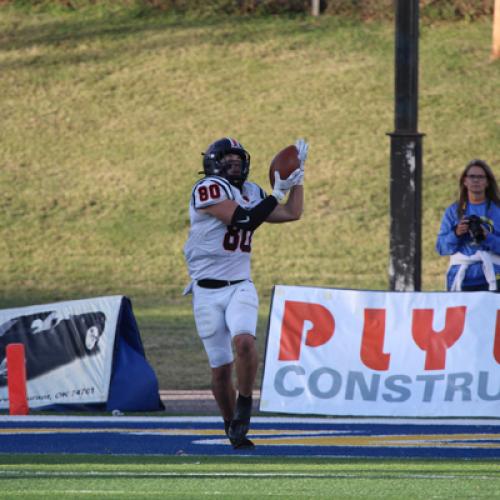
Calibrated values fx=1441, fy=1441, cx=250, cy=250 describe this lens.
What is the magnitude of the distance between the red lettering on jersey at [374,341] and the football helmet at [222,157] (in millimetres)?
1995

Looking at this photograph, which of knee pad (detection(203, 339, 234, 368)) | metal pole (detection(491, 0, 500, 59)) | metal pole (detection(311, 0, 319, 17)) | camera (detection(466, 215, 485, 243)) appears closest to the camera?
knee pad (detection(203, 339, 234, 368))

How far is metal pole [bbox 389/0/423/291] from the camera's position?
11.5 metres

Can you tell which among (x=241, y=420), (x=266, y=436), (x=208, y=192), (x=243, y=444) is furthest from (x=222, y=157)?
(x=266, y=436)

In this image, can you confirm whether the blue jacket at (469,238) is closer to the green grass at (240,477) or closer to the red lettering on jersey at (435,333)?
the red lettering on jersey at (435,333)

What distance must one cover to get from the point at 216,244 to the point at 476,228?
8.77 feet

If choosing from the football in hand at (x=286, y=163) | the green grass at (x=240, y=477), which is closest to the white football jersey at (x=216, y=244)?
the football in hand at (x=286, y=163)

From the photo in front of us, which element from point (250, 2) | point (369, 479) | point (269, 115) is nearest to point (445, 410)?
point (369, 479)

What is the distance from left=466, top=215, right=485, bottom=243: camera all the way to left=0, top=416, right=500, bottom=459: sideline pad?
4.42 ft

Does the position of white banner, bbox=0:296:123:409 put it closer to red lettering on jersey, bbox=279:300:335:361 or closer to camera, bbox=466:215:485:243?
red lettering on jersey, bbox=279:300:335:361

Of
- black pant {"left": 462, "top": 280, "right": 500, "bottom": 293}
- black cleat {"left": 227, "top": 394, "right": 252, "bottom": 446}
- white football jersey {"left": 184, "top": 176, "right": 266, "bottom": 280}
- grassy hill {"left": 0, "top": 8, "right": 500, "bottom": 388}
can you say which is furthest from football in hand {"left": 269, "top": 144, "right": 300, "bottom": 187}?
grassy hill {"left": 0, "top": 8, "right": 500, "bottom": 388}

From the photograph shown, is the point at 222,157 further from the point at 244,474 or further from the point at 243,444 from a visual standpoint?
the point at 244,474

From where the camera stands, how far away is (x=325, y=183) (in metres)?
24.1

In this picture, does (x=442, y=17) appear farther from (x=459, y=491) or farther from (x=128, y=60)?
(x=459, y=491)

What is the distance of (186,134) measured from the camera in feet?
86.2
